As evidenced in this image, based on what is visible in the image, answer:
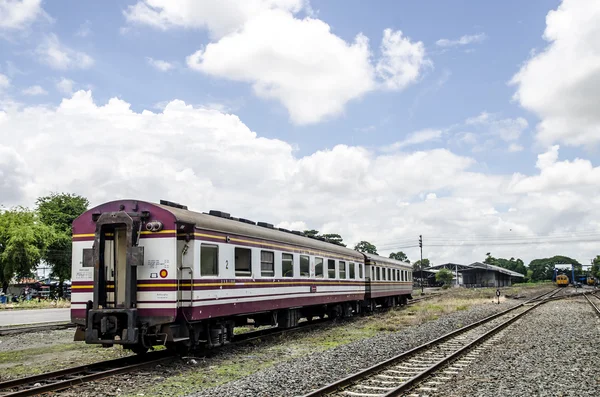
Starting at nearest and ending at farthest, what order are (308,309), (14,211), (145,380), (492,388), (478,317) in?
(492,388) < (145,380) < (308,309) < (478,317) < (14,211)

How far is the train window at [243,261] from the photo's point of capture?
A: 44.2 feet

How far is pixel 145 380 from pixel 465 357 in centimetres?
670

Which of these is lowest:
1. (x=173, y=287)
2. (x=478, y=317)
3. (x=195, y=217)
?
(x=478, y=317)

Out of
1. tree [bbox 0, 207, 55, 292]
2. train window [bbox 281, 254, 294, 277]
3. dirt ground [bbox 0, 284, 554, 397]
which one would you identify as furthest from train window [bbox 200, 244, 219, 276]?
tree [bbox 0, 207, 55, 292]

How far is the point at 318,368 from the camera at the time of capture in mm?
10789

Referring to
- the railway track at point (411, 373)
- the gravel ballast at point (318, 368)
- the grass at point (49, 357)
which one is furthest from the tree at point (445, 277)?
the grass at point (49, 357)

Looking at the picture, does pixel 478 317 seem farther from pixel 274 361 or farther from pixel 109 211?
pixel 109 211

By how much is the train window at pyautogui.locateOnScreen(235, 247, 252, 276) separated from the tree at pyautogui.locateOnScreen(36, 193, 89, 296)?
36.4 metres

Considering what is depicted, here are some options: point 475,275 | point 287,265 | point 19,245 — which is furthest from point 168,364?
point 475,275

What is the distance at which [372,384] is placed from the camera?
366 inches

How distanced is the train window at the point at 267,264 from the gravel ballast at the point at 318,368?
9.25 ft

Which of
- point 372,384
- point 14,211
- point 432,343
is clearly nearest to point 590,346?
point 432,343

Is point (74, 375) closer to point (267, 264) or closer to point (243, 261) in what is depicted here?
point (243, 261)

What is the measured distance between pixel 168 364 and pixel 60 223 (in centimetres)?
4434
